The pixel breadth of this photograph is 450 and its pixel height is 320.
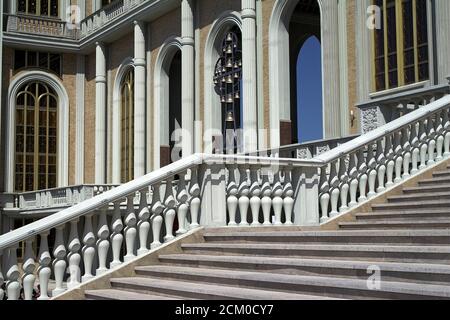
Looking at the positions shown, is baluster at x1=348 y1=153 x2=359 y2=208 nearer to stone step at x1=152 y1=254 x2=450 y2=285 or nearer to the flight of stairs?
the flight of stairs

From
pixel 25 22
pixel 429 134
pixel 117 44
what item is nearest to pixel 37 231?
pixel 429 134

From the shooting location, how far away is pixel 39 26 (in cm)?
2925

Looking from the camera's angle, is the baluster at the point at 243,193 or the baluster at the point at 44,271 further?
the baluster at the point at 243,193

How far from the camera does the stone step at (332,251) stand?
5.37 m

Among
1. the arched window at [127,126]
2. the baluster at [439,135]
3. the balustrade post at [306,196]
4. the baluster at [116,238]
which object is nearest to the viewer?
the baluster at [116,238]

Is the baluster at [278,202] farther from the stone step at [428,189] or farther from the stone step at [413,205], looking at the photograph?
the stone step at [428,189]

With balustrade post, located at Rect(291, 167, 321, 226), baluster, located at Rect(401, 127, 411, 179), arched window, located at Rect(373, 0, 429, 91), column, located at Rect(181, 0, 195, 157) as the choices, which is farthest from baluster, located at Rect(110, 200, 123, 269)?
column, located at Rect(181, 0, 195, 157)

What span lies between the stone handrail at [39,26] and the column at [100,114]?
225cm

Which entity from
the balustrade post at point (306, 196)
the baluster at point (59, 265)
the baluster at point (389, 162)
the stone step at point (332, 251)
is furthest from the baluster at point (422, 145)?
the baluster at point (59, 265)

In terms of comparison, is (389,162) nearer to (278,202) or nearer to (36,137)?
(278,202)

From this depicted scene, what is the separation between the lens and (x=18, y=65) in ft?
94.2

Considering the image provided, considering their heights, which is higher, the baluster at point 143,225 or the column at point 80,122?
the column at point 80,122

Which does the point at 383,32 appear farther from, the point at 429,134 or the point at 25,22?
the point at 25,22

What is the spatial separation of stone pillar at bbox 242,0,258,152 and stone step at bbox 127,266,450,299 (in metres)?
12.6
